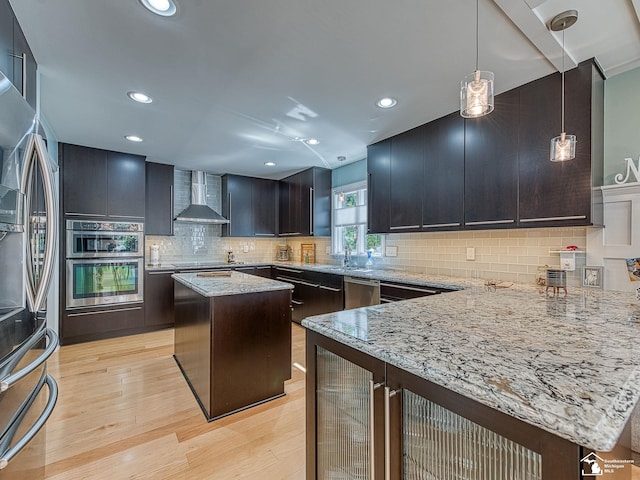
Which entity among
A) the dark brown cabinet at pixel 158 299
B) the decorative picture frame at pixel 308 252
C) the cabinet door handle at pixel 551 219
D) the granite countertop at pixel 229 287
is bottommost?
the dark brown cabinet at pixel 158 299

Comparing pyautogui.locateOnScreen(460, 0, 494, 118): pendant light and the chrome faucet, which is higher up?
pyautogui.locateOnScreen(460, 0, 494, 118): pendant light

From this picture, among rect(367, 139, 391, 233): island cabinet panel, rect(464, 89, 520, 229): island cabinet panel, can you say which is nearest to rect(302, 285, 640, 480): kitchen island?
rect(464, 89, 520, 229): island cabinet panel

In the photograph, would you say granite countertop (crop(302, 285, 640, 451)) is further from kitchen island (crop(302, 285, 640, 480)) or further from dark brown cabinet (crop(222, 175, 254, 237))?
dark brown cabinet (crop(222, 175, 254, 237))

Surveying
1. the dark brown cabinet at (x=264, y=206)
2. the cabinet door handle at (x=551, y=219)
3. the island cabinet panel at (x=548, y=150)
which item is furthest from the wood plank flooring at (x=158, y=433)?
the dark brown cabinet at (x=264, y=206)

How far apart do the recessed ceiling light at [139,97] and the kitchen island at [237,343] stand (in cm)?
158

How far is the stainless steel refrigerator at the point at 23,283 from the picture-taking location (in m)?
1.06

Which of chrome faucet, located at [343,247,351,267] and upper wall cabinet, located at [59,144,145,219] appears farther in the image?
chrome faucet, located at [343,247,351,267]

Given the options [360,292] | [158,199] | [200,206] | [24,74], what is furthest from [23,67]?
[200,206]

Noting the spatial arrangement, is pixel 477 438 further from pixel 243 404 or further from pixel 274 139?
pixel 274 139

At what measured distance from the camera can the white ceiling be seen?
1578mm

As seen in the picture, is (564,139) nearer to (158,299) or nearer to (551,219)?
(551,219)

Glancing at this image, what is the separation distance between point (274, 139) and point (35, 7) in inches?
84.7

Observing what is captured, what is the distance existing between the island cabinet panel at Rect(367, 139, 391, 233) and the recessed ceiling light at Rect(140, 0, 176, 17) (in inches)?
96.7

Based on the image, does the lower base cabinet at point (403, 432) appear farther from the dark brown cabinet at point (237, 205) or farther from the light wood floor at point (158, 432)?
the dark brown cabinet at point (237, 205)
